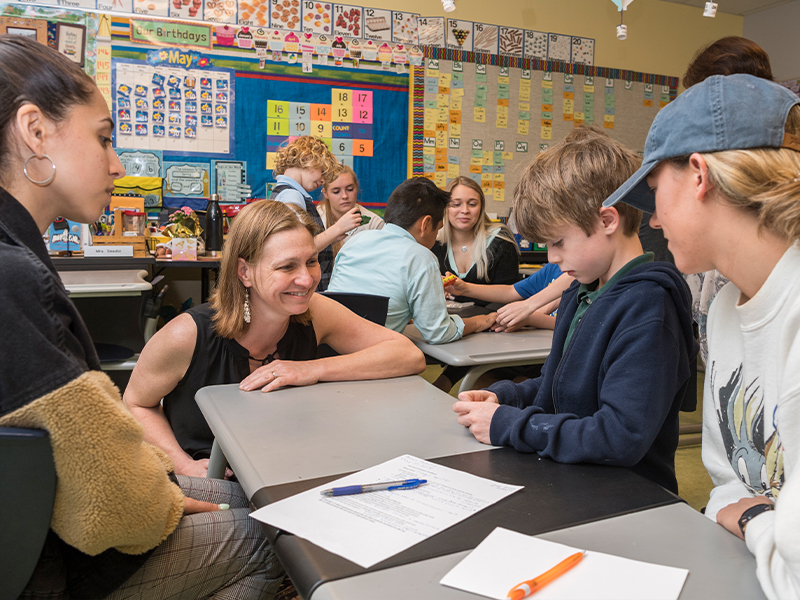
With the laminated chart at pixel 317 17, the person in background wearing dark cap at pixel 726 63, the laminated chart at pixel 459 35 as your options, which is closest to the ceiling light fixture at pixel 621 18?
the laminated chart at pixel 459 35

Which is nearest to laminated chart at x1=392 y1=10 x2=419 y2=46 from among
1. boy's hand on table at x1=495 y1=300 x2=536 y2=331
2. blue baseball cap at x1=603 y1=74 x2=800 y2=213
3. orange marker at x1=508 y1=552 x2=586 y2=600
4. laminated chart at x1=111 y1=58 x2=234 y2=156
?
laminated chart at x1=111 y1=58 x2=234 y2=156

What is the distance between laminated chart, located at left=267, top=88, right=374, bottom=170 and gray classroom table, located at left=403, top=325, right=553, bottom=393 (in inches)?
110

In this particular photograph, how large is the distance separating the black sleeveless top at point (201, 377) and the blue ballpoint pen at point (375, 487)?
2.53 feet

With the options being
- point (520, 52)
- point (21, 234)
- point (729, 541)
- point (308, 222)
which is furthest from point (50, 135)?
point (520, 52)

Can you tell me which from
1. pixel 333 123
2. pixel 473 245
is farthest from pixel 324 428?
pixel 333 123

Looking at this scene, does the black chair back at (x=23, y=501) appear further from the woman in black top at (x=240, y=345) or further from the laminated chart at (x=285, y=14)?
the laminated chart at (x=285, y=14)

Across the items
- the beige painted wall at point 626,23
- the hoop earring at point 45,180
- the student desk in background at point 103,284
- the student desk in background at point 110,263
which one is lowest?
the student desk in background at point 103,284

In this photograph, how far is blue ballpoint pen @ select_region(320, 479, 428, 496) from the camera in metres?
0.87

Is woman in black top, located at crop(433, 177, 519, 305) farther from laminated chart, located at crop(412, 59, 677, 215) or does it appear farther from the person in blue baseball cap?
the person in blue baseball cap

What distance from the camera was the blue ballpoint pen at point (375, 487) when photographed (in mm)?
871

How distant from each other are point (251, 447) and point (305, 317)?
0.67 meters

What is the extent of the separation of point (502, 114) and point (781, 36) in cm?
273

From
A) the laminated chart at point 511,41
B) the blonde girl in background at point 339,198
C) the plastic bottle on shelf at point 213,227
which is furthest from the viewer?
the laminated chart at point 511,41

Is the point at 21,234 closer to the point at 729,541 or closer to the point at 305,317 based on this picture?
the point at 305,317
